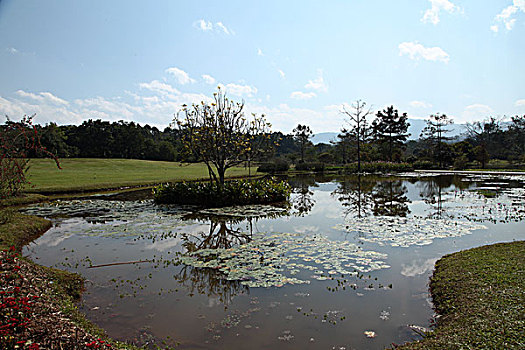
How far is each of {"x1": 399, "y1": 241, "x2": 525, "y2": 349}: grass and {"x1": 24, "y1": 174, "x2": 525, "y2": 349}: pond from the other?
0.32 meters

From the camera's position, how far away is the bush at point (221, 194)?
15023mm

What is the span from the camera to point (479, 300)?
4.66 m

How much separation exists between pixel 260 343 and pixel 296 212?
942 cm

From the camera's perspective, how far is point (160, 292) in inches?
232

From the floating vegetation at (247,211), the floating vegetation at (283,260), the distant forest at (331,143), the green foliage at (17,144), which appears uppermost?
the distant forest at (331,143)

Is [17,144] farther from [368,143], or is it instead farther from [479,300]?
[368,143]

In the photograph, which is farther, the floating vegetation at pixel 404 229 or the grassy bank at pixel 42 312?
the floating vegetation at pixel 404 229

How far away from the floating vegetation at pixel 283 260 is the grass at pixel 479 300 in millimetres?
1423

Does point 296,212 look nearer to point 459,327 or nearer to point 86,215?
point 86,215

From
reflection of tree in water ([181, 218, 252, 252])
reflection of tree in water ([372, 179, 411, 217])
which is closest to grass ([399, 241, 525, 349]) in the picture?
reflection of tree in water ([181, 218, 252, 252])

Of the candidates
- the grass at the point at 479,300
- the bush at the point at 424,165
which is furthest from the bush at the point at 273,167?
the grass at the point at 479,300

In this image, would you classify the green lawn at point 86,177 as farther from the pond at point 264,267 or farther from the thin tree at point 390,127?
the thin tree at point 390,127

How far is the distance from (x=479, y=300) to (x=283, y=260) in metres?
3.75

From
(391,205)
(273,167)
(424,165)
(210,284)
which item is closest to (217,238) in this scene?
(210,284)
